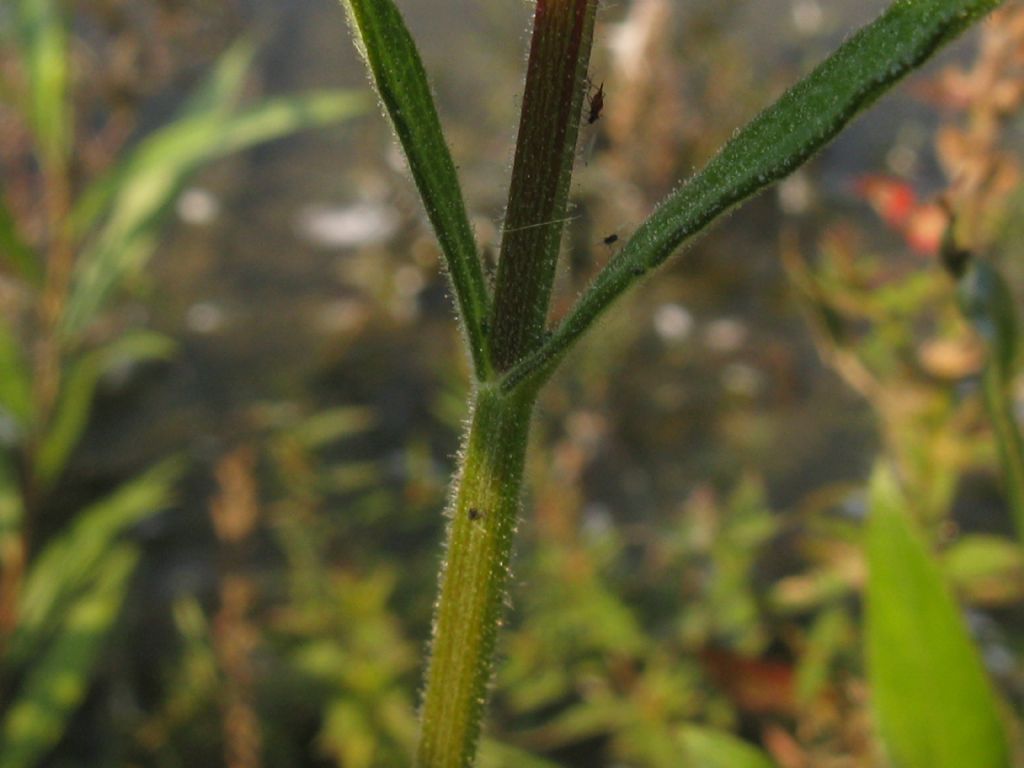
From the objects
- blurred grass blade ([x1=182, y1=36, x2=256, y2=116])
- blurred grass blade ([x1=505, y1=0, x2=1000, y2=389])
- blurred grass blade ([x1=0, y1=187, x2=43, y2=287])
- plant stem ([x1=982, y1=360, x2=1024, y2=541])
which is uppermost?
blurred grass blade ([x1=182, y1=36, x2=256, y2=116])

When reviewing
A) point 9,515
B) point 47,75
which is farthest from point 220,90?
point 9,515

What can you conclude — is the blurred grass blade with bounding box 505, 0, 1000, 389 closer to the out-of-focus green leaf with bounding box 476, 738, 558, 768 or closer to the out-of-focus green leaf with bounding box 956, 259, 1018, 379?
the out-of-focus green leaf with bounding box 956, 259, 1018, 379

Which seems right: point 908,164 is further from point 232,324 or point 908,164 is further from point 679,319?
point 232,324

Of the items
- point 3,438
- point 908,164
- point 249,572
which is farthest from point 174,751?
point 908,164

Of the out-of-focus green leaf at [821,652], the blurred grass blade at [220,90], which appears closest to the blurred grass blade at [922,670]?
the out-of-focus green leaf at [821,652]

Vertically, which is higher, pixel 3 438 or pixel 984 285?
pixel 3 438

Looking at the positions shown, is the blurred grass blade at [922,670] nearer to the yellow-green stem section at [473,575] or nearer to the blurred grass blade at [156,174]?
the yellow-green stem section at [473,575]

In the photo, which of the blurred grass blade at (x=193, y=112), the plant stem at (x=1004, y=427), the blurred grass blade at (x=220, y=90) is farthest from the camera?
the blurred grass blade at (x=220, y=90)

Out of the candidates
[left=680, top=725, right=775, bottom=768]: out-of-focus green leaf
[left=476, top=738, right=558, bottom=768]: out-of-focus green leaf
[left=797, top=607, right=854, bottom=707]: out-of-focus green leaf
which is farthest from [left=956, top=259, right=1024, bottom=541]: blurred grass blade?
[left=476, top=738, right=558, bottom=768]: out-of-focus green leaf
